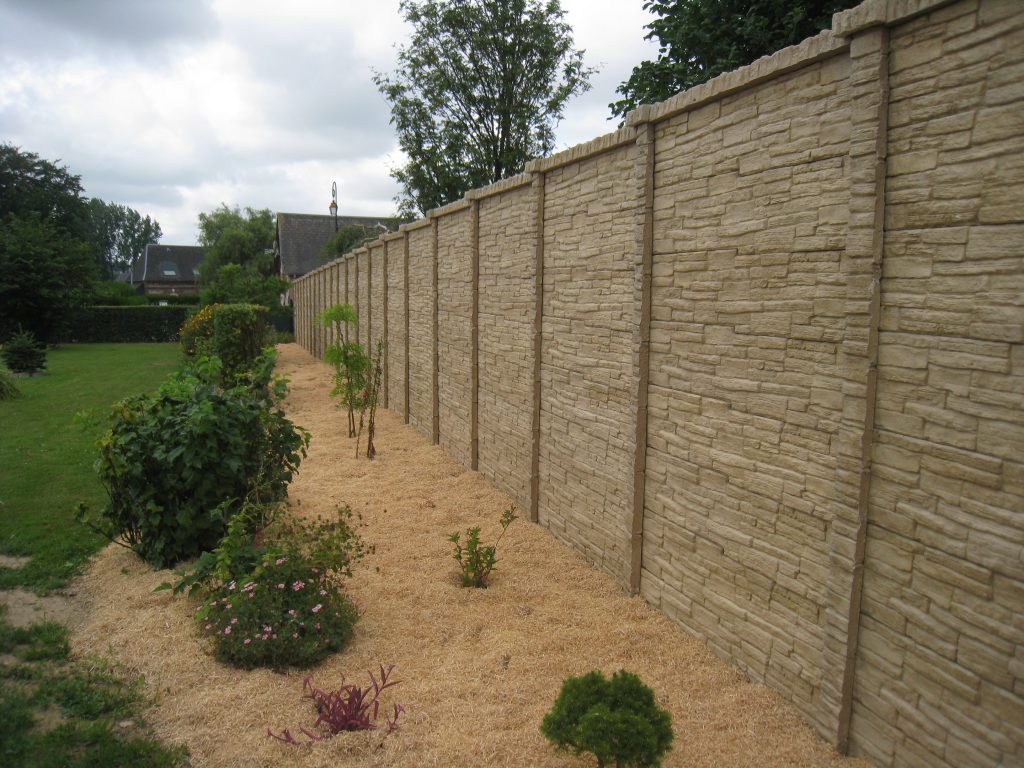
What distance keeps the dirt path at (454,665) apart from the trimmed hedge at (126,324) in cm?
3058

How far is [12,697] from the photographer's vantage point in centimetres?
384

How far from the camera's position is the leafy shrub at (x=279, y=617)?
4.32 meters

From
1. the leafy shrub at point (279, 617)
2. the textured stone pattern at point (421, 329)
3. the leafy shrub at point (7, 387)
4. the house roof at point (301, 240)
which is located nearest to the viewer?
the leafy shrub at point (279, 617)

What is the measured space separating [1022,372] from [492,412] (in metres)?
6.05

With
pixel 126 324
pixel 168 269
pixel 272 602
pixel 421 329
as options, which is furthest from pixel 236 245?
pixel 272 602

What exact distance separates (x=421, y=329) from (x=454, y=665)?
7643 millimetres

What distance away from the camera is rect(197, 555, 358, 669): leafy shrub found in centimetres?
432

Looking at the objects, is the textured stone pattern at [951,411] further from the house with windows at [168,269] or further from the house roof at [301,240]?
the house with windows at [168,269]

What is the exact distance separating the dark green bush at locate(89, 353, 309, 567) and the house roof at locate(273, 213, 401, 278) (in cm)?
4288

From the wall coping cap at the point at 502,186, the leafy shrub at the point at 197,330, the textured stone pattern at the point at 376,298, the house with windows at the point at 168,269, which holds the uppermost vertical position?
the house with windows at the point at 168,269

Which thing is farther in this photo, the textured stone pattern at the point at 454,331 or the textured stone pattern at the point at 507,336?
the textured stone pattern at the point at 454,331

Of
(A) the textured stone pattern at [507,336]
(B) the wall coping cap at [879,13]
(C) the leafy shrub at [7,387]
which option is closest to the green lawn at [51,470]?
(C) the leafy shrub at [7,387]

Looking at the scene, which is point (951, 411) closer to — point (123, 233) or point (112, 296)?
point (112, 296)

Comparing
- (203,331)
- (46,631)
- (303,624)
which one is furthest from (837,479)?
(203,331)
